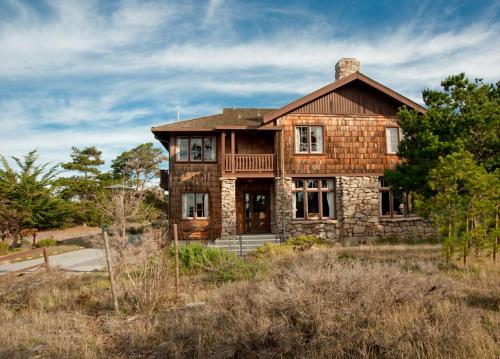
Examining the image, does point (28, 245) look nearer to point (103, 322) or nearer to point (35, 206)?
point (35, 206)

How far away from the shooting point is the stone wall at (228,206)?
16.2m

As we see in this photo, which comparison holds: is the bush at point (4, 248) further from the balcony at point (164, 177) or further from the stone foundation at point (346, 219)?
the stone foundation at point (346, 219)

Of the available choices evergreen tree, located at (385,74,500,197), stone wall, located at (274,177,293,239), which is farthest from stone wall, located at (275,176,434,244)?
evergreen tree, located at (385,74,500,197)

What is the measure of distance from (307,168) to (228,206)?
429cm

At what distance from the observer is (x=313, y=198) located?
16.9 meters

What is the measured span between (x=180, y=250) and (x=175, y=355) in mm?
5578

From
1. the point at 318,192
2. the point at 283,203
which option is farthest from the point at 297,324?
the point at 318,192

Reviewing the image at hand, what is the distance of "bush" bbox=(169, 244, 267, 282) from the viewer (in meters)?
8.35

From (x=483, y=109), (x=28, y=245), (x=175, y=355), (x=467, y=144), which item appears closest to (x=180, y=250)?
(x=175, y=355)

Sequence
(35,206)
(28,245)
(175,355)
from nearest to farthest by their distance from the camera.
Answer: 1. (175,355)
2. (35,206)
3. (28,245)

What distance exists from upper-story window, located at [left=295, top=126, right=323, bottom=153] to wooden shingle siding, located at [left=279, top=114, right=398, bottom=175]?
0.23 metres

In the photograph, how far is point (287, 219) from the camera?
16203 mm

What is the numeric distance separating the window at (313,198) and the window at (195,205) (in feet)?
14.7

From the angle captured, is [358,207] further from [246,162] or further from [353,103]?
[246,162]
